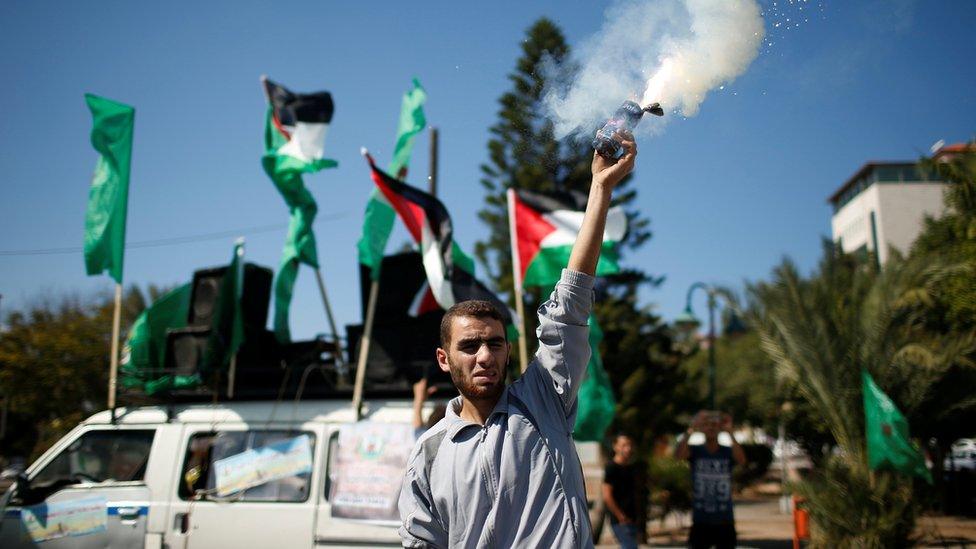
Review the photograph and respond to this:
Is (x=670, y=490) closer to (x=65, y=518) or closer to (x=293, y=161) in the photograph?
(x=293, y=161)

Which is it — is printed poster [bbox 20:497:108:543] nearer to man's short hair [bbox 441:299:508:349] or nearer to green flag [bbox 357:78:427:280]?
green flag [bbox 357:78:427:280]

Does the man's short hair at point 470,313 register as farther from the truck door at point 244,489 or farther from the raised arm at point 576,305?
the truck door at point 244,489

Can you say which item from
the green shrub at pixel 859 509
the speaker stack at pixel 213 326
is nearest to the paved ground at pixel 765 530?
the green shrub at pixel 859 509

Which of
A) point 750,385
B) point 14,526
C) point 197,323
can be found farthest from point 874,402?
point 750,385

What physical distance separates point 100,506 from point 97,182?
13.9 feet

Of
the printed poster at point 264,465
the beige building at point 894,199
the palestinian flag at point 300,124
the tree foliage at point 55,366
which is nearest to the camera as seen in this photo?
the printed poster at point 264,465

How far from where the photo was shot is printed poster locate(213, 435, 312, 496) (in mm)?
6062

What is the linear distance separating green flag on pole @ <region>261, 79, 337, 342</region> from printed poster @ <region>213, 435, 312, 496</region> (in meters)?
2.47

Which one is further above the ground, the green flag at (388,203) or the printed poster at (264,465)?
the green flag at (388,203)

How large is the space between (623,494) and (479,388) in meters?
5.35

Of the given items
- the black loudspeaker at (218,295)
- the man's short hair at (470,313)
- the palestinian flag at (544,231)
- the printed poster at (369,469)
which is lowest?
the printed poster at (369,469)

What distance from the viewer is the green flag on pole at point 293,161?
8844 millimetres

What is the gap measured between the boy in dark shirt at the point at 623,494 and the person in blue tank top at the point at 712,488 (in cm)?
54

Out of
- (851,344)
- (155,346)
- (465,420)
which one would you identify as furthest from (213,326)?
(851,344)
